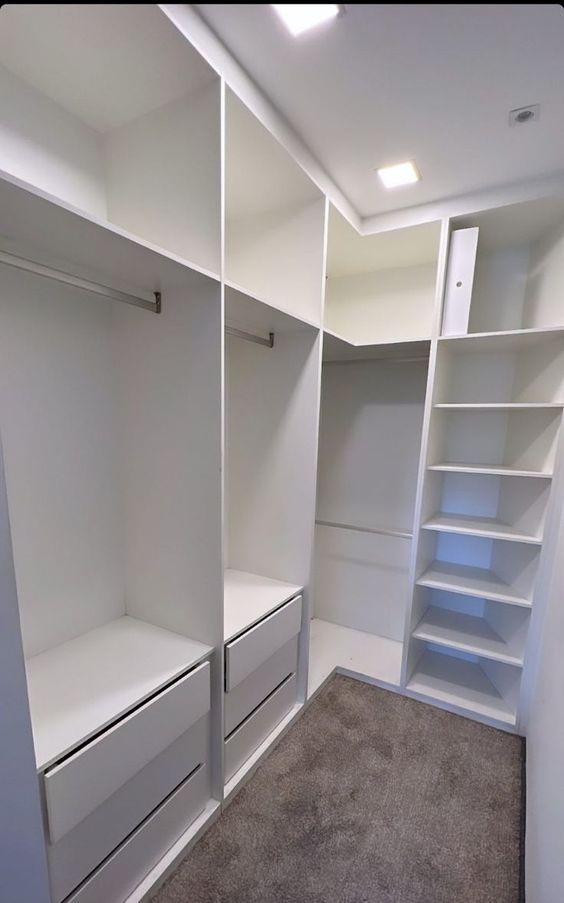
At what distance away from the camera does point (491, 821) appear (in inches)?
64.8

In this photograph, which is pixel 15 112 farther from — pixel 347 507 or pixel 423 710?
pixel 423 710

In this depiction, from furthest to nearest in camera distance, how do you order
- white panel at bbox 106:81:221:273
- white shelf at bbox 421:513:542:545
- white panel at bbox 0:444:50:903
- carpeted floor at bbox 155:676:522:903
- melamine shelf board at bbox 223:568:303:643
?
1. white shelf at bbox 421:513:542:545
2. melamine shelf board at bbox 223:568:303:643
3. carpeted floor at bbox 155:676:522:903
4. white panel at bbox 106:81:221:273
5. white panel at bbox 0:444:50:903

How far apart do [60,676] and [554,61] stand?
2.53 meters

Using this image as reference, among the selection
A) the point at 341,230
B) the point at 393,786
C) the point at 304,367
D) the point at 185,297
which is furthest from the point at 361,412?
the point at 393,786

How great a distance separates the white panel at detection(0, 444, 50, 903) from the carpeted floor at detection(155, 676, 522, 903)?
1.98ft

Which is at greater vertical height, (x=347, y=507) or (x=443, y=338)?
(x=443, y=338)

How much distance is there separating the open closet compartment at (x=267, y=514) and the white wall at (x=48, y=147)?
65 centimetres

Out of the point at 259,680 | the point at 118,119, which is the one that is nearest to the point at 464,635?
the point at 259,680

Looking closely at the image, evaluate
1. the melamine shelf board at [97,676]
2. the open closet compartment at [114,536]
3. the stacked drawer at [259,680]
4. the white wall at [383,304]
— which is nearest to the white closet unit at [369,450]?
Answer: the white wall at [383,304]

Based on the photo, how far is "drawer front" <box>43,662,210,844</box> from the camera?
110cm

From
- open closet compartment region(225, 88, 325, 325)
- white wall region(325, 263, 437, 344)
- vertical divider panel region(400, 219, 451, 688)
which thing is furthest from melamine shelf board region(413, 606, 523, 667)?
open closet compartment region(225, 88, 325, 325)

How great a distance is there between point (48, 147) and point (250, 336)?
36.7 inches

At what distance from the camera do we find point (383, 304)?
8.49 ft

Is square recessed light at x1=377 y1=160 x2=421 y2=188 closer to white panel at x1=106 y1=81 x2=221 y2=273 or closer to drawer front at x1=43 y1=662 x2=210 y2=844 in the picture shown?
white panel at x1=106 y1=81 x2=221 y2=273
